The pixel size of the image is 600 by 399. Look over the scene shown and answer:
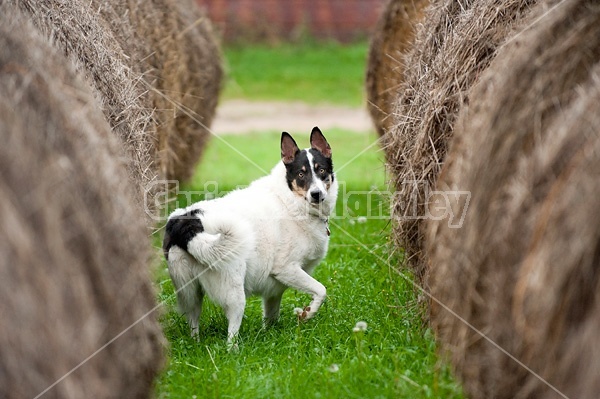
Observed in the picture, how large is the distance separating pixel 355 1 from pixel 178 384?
69.1 feet

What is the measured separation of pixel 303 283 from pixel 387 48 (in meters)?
4.81

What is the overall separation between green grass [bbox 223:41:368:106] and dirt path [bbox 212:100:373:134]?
0.45m

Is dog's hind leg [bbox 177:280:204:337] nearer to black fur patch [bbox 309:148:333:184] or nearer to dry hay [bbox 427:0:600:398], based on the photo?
black fur patch [bbox 309:148:333:184]

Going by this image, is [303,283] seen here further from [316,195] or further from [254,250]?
[316,195]

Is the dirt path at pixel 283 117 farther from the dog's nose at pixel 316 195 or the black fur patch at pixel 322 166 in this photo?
the dog's nose at pixel 316 195

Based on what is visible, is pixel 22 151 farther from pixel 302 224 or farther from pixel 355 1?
pixel 355 1

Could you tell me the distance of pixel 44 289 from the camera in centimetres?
371

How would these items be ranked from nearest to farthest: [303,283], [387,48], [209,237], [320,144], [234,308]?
[209,237]
[234,308]
[303,283]
[320,144]
[387,48]

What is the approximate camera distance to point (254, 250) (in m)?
6.19

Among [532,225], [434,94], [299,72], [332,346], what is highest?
[299,72]

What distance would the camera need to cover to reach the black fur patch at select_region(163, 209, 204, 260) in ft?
19.1

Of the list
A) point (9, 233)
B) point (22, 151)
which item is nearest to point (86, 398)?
A: point (9, 233)

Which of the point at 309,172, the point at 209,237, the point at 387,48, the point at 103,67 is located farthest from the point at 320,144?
the point at 387,48

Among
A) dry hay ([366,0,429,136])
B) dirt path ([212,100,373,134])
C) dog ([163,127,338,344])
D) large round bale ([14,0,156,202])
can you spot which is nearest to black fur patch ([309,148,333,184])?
dog ([163,127,338,344])
